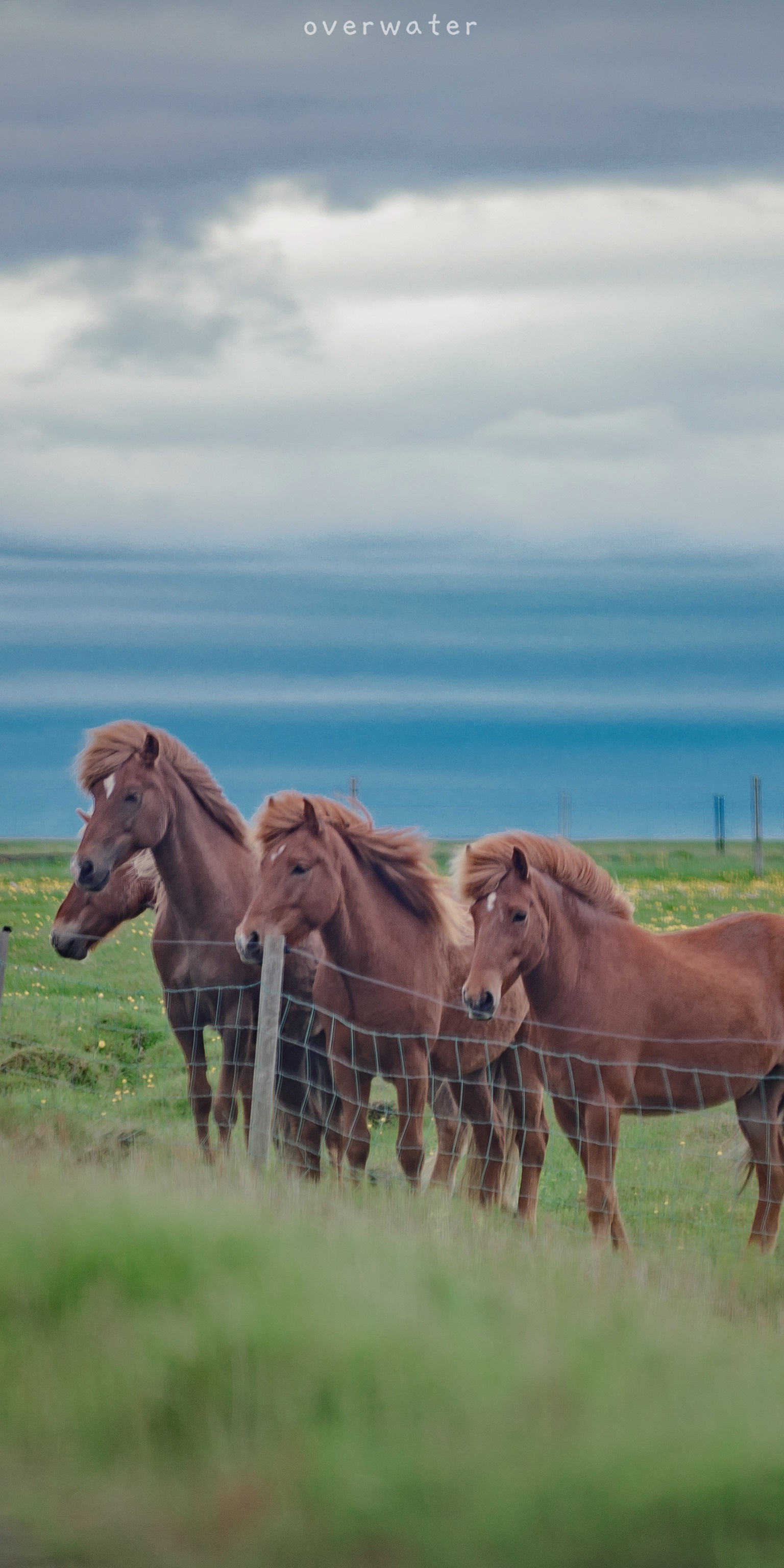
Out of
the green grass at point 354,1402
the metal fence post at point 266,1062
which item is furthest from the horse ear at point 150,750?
the green grass at point 354,1402

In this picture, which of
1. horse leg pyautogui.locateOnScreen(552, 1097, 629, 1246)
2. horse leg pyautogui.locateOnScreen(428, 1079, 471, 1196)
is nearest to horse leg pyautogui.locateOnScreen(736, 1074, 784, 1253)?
horse leg pyautogui.locateOnScreen(552, 1097, 629, 1246)

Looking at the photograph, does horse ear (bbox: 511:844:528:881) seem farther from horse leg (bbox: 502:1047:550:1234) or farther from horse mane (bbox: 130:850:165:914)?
horse mane (bbox: 130:850:165:914)

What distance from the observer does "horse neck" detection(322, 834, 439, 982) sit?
7.56 m

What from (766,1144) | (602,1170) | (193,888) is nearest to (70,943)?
(193,888)

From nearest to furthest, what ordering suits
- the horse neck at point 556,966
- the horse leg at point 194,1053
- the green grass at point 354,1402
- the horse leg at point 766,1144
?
the green grass at point 354,1402 → the horse neck at point 556,966 → the horse leg at point 766,1144 → the horse leg at point 194,1053

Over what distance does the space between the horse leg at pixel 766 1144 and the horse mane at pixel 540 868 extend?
4.35ft

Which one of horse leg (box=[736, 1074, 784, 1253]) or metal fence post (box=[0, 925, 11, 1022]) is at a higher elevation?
metal fence post (box=[0, 925, 11, 1022])

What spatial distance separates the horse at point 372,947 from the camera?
24.0 feet

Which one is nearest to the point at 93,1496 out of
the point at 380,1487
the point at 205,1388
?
the point at 205,1388

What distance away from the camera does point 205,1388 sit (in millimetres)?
3857

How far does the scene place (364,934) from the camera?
24.9 ft

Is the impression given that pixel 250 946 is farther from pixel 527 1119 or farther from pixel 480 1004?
pixel 527 1119

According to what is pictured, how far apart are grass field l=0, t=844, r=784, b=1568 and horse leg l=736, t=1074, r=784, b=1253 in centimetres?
192

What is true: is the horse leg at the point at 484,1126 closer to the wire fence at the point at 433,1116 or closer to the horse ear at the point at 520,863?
the wire fence at the point at 433,1116
